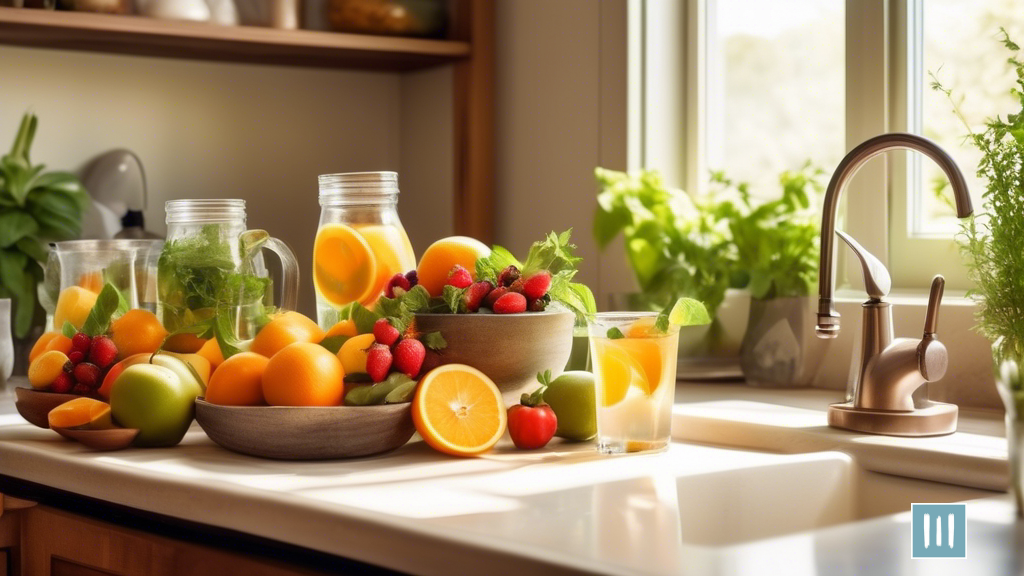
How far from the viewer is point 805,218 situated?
69.8 inches

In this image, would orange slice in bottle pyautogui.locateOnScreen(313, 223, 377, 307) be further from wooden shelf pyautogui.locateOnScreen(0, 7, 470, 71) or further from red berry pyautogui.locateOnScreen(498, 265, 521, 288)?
wooden shelf pyautogui.locateOnScreen(0, 7, 470, 71)

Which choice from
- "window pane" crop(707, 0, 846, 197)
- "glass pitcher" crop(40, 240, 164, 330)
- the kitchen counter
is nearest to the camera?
the kitchen counter

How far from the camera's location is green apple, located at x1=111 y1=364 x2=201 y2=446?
1.19m

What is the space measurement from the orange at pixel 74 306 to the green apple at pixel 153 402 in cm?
27

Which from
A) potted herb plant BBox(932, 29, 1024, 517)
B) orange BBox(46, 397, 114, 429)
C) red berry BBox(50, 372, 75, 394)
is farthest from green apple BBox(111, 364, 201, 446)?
potted herb plant BBox(932, 29, 1024, 517)

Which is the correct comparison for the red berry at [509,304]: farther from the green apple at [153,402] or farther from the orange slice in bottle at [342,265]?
the green apple at [153,402]

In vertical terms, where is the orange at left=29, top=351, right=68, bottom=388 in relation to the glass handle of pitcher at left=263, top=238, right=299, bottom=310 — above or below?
below

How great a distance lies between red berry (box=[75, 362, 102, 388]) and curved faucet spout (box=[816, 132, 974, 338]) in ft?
2.67

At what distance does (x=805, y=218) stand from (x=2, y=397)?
120 cm

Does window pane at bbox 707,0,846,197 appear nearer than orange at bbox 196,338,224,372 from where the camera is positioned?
No

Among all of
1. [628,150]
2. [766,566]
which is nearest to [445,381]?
[766,566]

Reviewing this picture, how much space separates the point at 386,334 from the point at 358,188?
278mm

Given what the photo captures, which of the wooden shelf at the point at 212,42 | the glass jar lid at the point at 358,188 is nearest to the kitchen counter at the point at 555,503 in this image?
the glass jar lid at the point at 358,188

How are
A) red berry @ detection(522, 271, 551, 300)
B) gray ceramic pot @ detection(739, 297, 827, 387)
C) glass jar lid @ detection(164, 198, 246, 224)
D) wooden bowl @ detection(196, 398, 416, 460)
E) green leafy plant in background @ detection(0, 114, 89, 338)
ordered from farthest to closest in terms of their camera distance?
green leafy plant in background @ detection(0, 114, 89, 338) → gray ceramic pot @ detection(739, 297, 827, 387) → glass jar lid @ detection(164, 198, 246, 224) → red berry @ detection(522, 271, 551, 300) → wooden bowl @ detection(196, 398, 416, 460)
